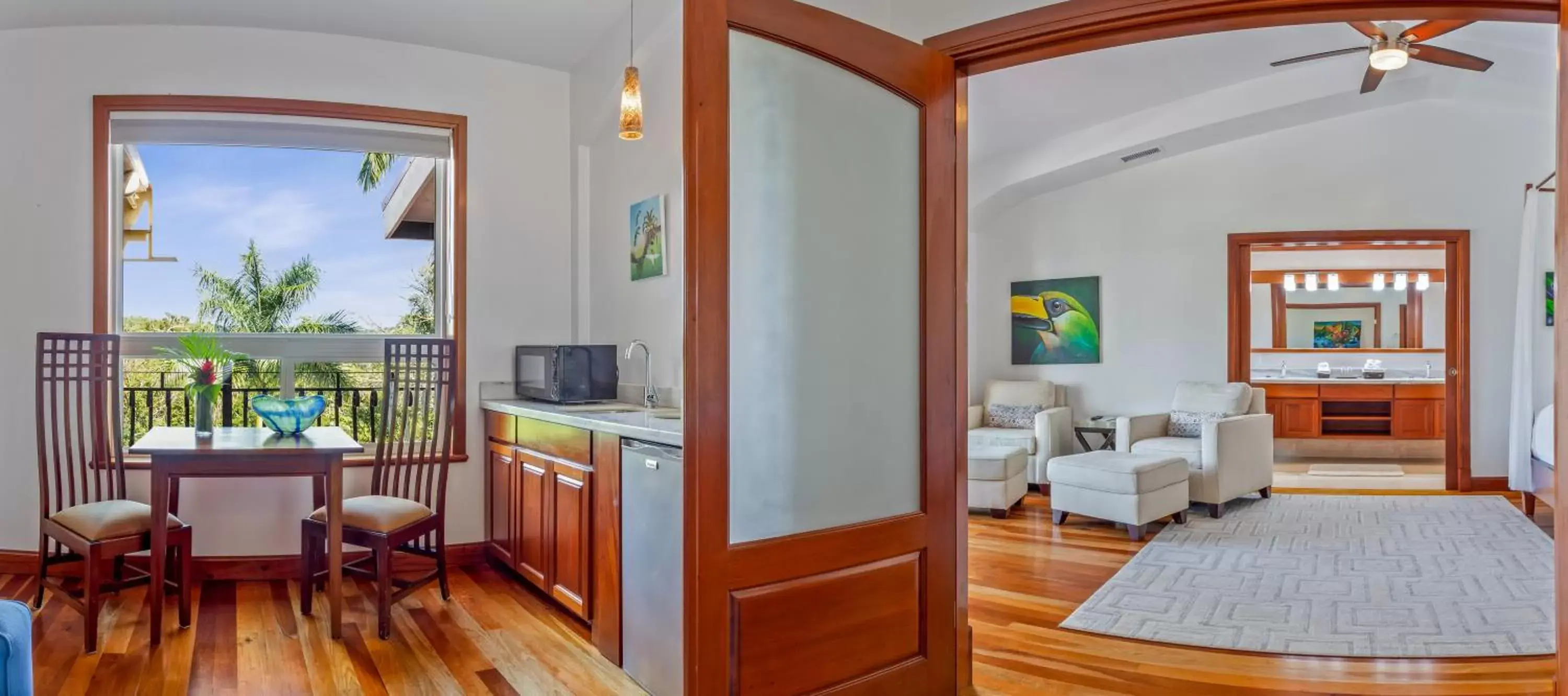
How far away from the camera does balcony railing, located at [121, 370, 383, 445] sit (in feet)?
13.7

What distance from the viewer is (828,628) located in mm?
2217

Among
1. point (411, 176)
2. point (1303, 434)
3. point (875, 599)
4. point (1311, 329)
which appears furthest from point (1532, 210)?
point (411, 176)

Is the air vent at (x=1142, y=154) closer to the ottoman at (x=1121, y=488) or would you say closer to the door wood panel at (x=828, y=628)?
the ottoman at (x=1121, y=488)

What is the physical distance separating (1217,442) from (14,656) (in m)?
5.73

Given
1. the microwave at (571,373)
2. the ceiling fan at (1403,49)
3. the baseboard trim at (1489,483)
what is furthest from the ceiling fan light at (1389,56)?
the microwave at (571,373)

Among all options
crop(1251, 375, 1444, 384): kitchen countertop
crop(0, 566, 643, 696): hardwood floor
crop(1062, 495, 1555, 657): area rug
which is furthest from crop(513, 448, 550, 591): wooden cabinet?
crop(1251, 375, 1444, 384): kitchen countertop

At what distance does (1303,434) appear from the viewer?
8.77 metres

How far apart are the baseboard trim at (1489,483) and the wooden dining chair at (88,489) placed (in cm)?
811

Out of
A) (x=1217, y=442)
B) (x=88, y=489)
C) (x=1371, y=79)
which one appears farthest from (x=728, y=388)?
(x=1371, y=79)

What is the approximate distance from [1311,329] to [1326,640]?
800 centimetres

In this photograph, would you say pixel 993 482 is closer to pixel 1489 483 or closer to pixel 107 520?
pixel 1489 483

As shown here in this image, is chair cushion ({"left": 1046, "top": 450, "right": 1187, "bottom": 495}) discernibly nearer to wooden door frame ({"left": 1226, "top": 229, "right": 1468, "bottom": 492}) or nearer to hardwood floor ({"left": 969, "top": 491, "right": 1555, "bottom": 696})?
hardwood floor ({"left": 969, "top": 491, "right": 1555, "bottom": 696})

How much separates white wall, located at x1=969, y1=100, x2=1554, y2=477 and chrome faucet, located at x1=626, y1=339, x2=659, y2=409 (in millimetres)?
4261

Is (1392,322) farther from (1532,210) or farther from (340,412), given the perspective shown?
(340,412)
